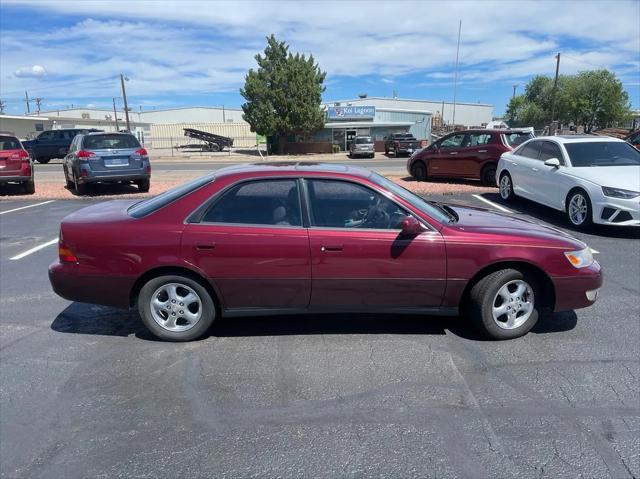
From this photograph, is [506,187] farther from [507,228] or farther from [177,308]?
[177,308]

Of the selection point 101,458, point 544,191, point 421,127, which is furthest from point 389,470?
point 421,127

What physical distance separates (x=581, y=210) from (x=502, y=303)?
16.7 feet

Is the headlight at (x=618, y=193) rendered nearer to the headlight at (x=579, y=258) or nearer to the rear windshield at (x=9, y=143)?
the headlight at (x=579, y=258)

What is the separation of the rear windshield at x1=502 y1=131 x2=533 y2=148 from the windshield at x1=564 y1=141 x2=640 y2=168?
405cm

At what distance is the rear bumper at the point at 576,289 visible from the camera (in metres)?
4.10

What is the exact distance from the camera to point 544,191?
938 cm

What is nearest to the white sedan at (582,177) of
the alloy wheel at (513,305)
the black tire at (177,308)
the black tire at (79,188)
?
the alloy wheel at (513,305)

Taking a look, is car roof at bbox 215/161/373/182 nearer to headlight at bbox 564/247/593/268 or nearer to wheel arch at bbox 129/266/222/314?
wheel arch at bbox 129/266/222/314

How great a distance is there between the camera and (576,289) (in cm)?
411

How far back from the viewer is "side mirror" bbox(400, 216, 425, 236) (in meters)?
3.91

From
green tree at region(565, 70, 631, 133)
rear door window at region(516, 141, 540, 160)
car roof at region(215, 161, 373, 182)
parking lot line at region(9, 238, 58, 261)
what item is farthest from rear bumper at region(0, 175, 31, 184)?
green tree at region(565, 70, 631, 133)

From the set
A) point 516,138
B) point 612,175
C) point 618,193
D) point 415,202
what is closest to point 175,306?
point 415,202

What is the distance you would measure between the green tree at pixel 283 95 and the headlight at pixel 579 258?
129ft

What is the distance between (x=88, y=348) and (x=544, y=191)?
8.24m
